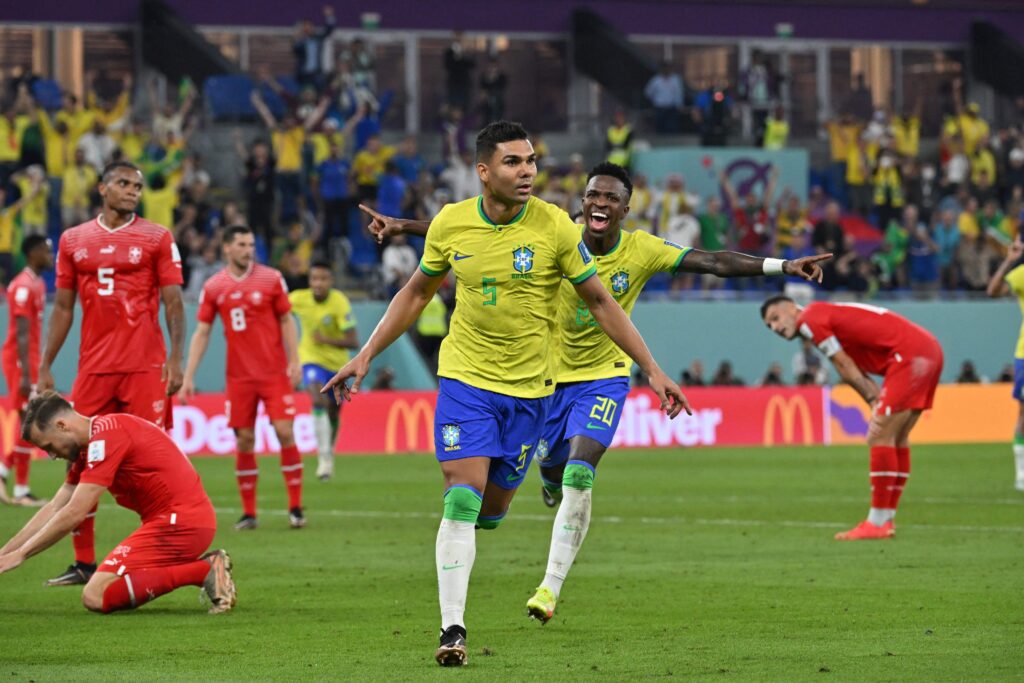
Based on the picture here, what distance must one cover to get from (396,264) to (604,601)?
18.9m

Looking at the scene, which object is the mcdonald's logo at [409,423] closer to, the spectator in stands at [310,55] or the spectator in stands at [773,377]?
the spectator in stands at [773,377]

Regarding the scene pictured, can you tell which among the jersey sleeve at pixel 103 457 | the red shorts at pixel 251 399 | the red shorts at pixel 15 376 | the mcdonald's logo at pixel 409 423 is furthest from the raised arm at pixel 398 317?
the mcdonald's logo at pixel 409 423

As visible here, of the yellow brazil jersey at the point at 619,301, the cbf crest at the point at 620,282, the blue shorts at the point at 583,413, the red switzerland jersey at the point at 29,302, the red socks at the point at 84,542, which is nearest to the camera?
the blue shorts at the point at 583,413

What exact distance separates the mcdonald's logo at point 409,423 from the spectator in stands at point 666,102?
40.6 ft

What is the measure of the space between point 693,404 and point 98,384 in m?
17.8

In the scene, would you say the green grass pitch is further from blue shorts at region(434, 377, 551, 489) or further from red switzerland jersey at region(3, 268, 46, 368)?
red switzerland jersey at region(3, 268, 46, 368)

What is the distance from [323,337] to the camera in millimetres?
21672

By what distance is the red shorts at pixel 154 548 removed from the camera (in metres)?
10.4

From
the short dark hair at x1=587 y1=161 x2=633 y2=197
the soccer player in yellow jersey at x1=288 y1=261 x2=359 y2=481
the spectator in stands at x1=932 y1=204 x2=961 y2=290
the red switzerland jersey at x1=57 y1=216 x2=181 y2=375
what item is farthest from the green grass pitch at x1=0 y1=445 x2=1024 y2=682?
the spectator in stands at x1=932 y1=204 x2=961 y2=290

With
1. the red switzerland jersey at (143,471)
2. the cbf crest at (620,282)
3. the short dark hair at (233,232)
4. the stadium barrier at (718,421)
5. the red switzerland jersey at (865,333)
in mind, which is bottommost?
the stadium barrier at (718,421)

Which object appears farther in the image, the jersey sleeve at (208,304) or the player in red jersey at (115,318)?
the jersey sleeve at (208,304)

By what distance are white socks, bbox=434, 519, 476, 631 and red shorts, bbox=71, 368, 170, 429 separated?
420 centimetres

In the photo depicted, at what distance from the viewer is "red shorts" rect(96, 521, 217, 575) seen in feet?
34.0

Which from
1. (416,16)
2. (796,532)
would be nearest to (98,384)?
(796,532)
